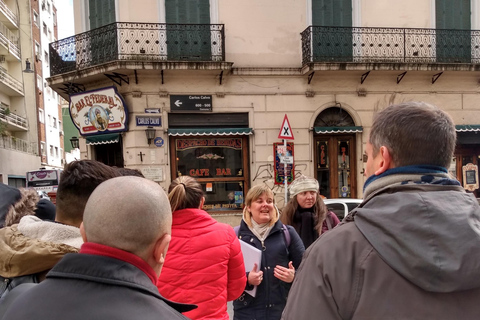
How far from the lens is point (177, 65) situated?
10.6 meters

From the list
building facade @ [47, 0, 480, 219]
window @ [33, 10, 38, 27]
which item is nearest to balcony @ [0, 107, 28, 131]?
window @ [33, 10, 38, 27]

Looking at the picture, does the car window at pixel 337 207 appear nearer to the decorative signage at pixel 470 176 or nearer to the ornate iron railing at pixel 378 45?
the ornate iron railing at pixel 378 45

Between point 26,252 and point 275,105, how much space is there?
1029 centimetres

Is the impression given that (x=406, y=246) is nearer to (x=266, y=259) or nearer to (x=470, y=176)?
(x=266, y=259)

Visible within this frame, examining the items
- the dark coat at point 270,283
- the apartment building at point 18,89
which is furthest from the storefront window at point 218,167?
the apartment building at point 18,89

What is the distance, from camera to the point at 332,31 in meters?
11.5

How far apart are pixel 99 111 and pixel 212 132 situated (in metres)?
3.83

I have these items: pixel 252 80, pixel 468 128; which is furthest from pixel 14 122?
pixel 468 128

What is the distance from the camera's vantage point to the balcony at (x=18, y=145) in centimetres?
2388

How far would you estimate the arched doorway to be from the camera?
11.8 m

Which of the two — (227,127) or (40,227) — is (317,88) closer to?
(227,127)

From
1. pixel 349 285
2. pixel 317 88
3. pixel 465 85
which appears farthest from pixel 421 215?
pixel 465 85

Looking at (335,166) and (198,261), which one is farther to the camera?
(335,166)

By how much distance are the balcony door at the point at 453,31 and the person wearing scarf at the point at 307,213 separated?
10686 millimetres
